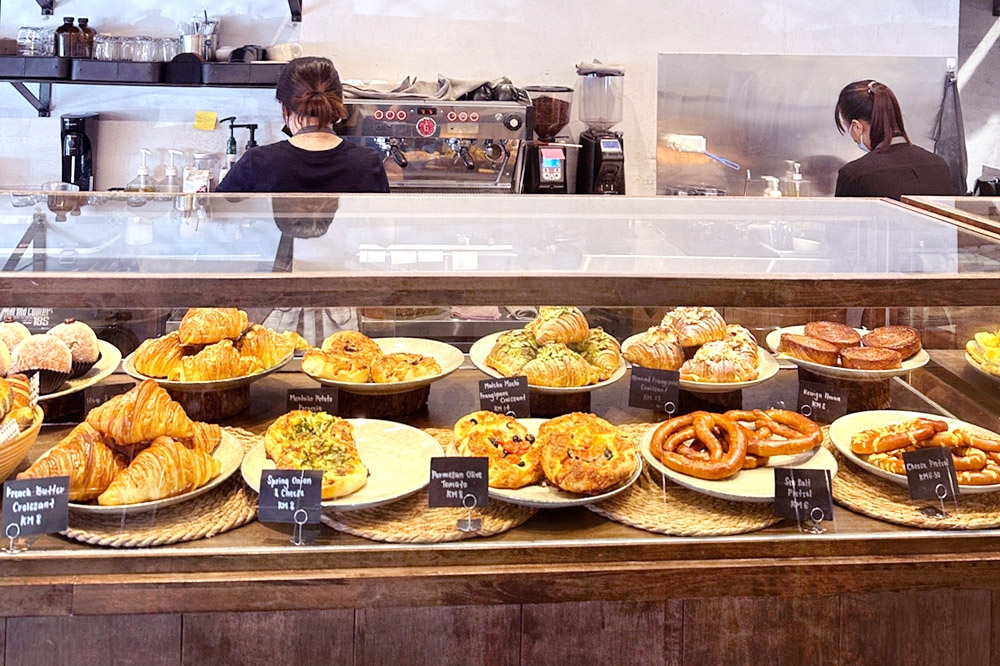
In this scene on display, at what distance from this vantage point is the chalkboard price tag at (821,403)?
2014 mm

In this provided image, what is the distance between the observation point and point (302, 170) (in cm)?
310

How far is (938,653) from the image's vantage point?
1.84 m

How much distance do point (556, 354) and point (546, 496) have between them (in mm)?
448

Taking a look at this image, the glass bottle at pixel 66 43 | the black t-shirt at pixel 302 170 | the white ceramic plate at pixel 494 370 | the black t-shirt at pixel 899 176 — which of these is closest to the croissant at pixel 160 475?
the white ceramic plate at pixel 494 370

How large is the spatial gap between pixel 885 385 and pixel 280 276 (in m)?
1.34

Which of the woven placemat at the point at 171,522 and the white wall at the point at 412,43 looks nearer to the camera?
the woven placemat at the point at 171,522

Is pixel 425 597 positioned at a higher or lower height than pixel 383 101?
lower

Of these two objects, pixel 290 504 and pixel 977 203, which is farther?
pixel 977 203

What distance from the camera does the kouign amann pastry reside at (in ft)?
7.09

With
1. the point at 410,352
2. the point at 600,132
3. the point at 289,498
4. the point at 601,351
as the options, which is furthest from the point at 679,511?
the point at 600,132

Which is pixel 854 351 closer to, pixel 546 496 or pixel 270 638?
pixel 546 496

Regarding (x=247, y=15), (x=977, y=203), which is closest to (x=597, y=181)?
(x=247, y=15)

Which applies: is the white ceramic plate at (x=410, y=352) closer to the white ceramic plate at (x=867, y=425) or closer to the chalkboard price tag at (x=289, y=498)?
the chalkboard price tag at (x=289, y=498)

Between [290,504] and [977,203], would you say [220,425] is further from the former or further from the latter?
[977,203]
